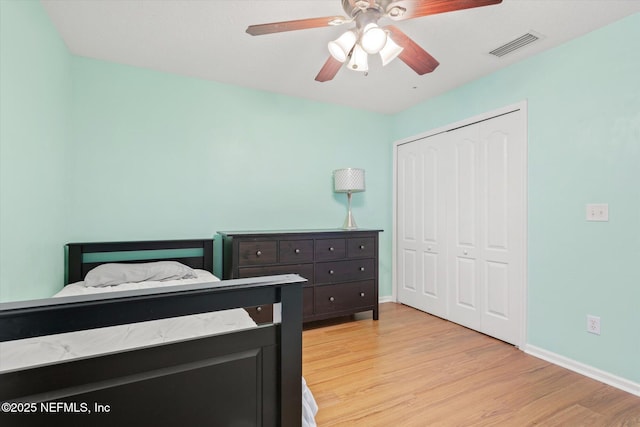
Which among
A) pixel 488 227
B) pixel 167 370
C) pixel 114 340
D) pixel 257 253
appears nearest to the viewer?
pixel 167 370

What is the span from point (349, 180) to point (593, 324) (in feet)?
7.53

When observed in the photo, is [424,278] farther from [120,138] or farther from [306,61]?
[120,138]

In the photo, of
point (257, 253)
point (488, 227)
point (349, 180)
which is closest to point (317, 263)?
point (257, 253)

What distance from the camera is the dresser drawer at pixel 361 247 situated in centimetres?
319

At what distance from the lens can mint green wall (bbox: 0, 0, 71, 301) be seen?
5.12 feet

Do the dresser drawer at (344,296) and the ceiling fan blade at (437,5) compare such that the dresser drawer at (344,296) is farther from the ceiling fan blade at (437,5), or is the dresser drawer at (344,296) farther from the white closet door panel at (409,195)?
the ceiling fan blade at (437,5)

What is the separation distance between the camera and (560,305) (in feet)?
7.64

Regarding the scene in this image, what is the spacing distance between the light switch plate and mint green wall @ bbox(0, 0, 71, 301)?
3499 mm

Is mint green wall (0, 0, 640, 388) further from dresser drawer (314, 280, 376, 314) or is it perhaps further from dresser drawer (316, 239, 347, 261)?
dresser drawer (314, 280, 376, 314)

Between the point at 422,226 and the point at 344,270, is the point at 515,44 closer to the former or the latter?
the point at 422,226

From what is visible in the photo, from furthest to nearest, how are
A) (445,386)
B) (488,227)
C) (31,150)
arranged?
1. (488,227)
2. (445,386)
3. (31,150)

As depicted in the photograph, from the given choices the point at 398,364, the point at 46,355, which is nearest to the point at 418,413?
the point at 398,364

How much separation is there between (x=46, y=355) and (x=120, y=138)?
2121mm

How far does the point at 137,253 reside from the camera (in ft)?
8.91
